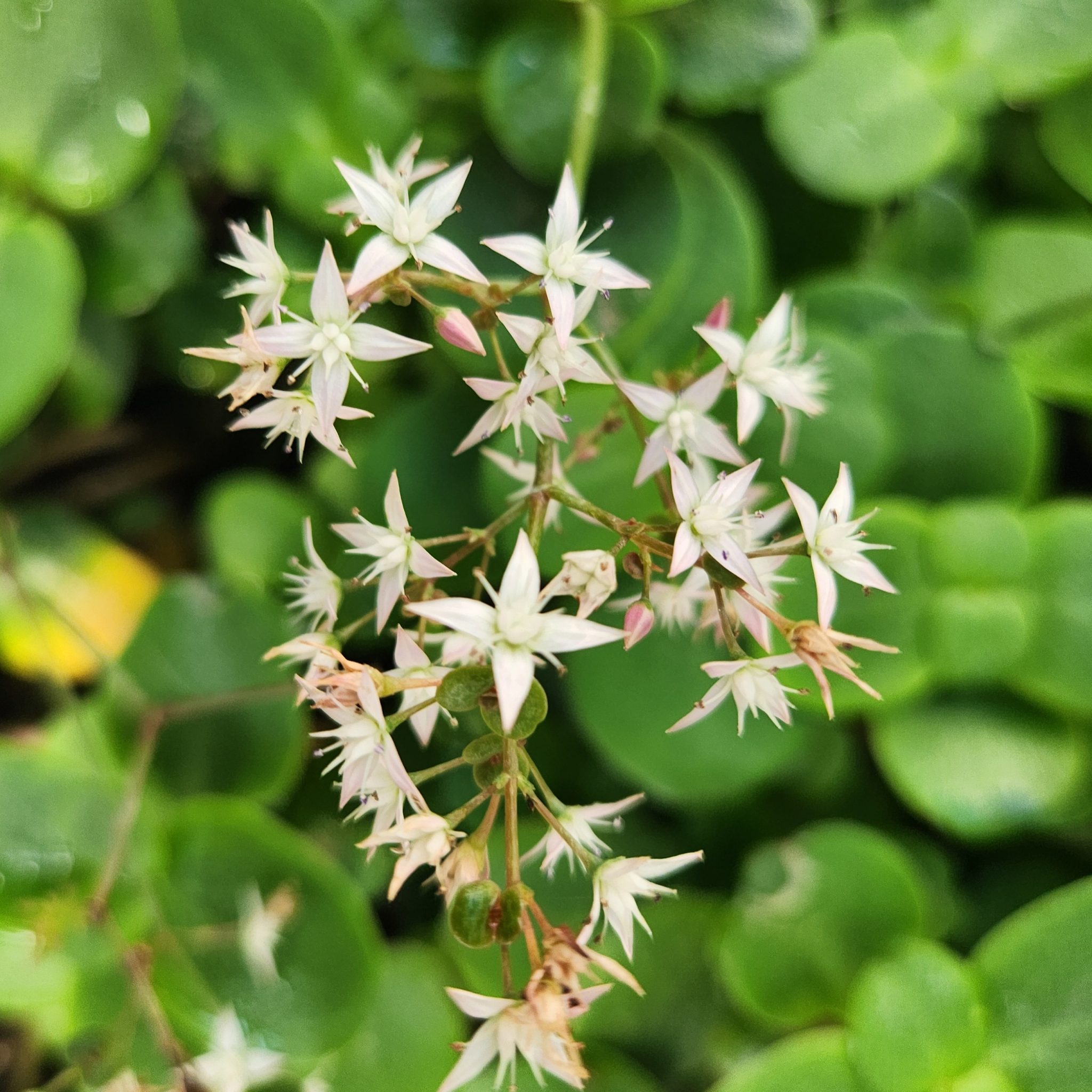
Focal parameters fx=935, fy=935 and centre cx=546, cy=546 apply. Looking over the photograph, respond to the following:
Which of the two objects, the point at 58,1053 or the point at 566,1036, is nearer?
the point at 566,1036

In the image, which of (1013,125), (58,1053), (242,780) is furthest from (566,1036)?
(1013,125)

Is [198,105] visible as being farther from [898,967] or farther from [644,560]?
[898,967]

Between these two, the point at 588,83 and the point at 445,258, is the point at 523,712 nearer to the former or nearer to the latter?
the point at 445,258

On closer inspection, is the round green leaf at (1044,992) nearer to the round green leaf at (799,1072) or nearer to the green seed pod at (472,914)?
the round green leaf at (799,1072)

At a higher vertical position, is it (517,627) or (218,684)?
(517,627)

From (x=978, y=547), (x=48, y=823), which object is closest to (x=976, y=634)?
(x=978, y=547)

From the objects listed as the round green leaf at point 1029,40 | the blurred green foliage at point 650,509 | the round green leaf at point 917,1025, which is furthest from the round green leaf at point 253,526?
the round green leaf at point 1029,40
